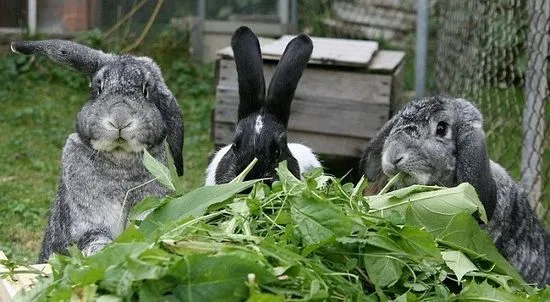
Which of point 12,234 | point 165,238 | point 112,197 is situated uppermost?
point 165,238

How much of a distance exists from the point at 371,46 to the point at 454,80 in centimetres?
68

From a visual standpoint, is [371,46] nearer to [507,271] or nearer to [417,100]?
[417,100]

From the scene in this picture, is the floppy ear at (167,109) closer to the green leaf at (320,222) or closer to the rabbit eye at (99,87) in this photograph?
the rabbit eye at (99,87)

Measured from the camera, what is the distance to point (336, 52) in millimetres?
7484

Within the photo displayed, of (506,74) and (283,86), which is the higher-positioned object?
(283,86)

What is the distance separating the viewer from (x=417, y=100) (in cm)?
514

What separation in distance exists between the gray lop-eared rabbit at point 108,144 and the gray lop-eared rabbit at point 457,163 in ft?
3.26

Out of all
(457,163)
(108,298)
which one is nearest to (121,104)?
(457,163)

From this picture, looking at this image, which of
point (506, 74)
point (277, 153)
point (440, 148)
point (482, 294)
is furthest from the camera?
point (506, 74)

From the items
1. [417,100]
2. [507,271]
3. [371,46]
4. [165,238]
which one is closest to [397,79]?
[371,46]

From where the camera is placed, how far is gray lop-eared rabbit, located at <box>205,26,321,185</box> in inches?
183

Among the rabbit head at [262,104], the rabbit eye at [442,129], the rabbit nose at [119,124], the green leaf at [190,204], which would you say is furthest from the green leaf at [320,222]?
the rabbit eye at [442,129]

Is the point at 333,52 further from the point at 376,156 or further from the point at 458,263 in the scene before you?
the point at 458,263

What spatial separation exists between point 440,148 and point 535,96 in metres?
1.59
